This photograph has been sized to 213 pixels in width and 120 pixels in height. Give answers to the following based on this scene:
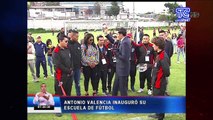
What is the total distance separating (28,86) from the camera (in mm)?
3662

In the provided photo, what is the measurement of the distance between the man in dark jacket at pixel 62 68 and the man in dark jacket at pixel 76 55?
4cm

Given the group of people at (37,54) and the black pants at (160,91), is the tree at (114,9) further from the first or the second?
the black pants at (160,91)

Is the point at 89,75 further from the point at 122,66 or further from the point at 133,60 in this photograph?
the point at 133,60

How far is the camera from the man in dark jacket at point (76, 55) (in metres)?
3.67

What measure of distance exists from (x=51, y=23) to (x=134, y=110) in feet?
3.59

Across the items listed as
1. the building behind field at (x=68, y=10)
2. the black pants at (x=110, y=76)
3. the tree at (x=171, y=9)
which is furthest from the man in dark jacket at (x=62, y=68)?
the tree at (x=171, y=9)

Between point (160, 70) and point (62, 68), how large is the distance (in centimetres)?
91

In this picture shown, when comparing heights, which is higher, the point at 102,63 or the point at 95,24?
the point at 95,24

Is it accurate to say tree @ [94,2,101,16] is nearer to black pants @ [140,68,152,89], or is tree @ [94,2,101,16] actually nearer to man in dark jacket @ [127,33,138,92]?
man in dark jacket @ [127,33,138,92]

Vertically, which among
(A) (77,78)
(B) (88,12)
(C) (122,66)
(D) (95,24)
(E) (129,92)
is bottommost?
(E) (129,92)

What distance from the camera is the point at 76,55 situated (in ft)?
12.1

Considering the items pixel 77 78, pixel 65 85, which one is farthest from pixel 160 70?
pixel 65 85

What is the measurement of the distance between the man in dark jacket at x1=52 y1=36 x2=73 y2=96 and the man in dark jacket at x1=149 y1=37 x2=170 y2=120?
2.57ft

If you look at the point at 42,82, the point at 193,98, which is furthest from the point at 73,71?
the point at 193,98
